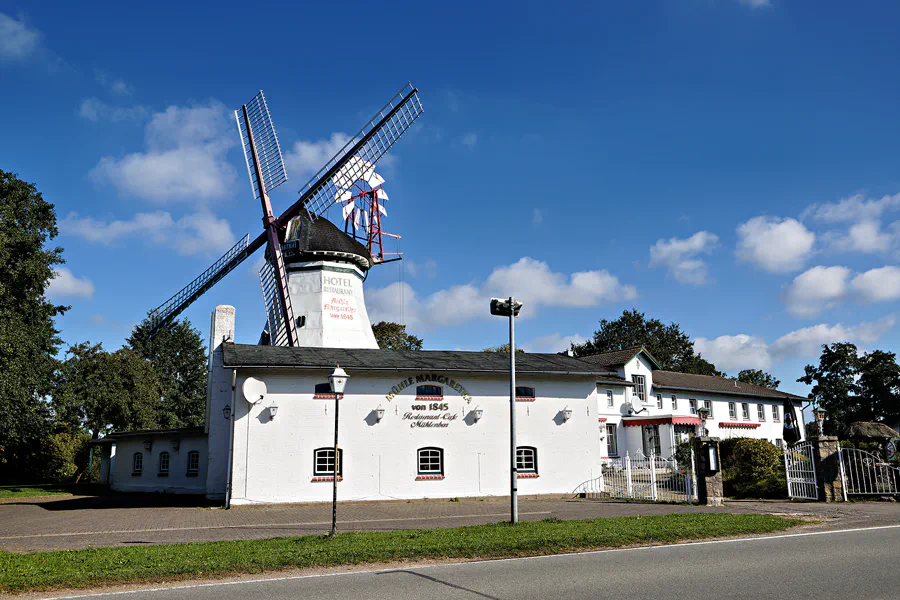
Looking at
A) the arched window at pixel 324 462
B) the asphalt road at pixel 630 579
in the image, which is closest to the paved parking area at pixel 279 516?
the arched window at pixel 324 462

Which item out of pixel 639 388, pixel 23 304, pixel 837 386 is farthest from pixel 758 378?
pixel 23 304

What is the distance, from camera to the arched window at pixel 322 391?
22.2 metres

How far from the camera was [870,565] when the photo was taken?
9.11m

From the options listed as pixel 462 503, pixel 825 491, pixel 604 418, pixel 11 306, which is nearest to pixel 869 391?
pixel 604 418

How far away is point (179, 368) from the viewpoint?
63.6 meters

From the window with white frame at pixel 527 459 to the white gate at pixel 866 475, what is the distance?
979 cm

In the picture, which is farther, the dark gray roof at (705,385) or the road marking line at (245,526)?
the dark gray roof at (705,385)

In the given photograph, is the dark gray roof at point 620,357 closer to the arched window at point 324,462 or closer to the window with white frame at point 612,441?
the window with white frame at point 612,441

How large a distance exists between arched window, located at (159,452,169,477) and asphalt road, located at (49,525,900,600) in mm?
23166

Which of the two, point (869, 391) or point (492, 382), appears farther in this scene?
point (869, 391)

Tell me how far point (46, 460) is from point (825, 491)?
154 feet

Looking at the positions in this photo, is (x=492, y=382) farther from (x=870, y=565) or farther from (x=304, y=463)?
(x=870, y=565)

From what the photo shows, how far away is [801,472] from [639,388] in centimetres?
1916

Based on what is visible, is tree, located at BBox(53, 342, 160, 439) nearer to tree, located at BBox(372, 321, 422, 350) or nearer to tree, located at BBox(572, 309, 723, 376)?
tree, located at BBox(372, 321, 422, 350)
